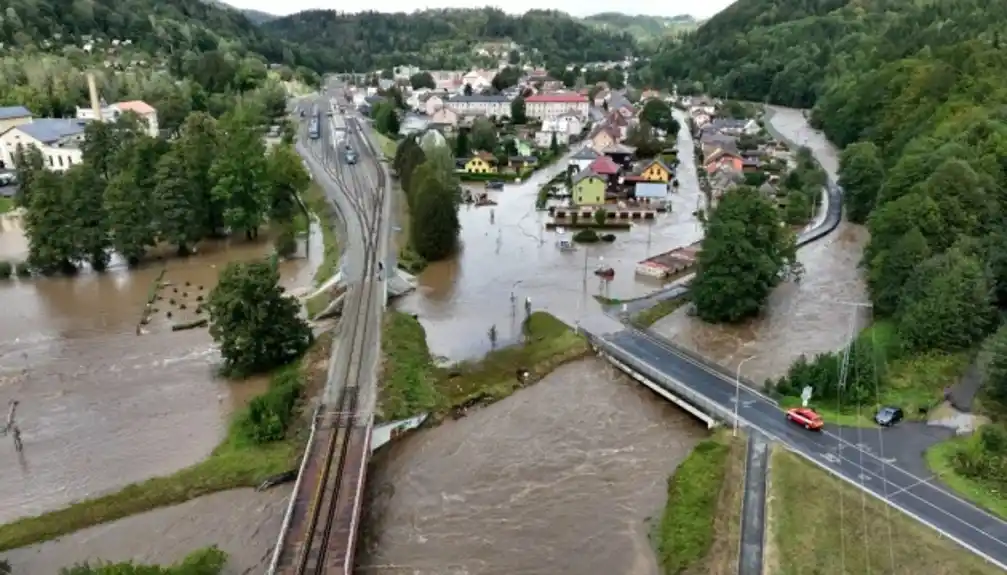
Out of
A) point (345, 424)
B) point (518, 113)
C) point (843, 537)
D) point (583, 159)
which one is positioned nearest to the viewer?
point (843, 537)

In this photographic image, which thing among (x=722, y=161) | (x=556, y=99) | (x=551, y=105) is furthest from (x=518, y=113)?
(x=722, y=161)

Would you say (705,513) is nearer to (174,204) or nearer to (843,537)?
(843,537)

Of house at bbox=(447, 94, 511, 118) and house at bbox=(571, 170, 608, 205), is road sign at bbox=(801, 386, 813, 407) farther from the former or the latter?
house at bbox=(447, 94, 511, 118)

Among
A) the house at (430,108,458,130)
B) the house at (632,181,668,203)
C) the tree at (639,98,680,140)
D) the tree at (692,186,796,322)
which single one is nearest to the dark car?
the tree at (692,186,796,322)

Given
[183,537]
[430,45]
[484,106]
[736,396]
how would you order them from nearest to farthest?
[183,537], [736,396], [484,106], [430,45]

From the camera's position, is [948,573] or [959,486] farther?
[959,486]

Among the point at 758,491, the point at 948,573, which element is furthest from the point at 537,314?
the point at 948,573

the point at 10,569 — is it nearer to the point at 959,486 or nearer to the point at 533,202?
the point at 959,486
